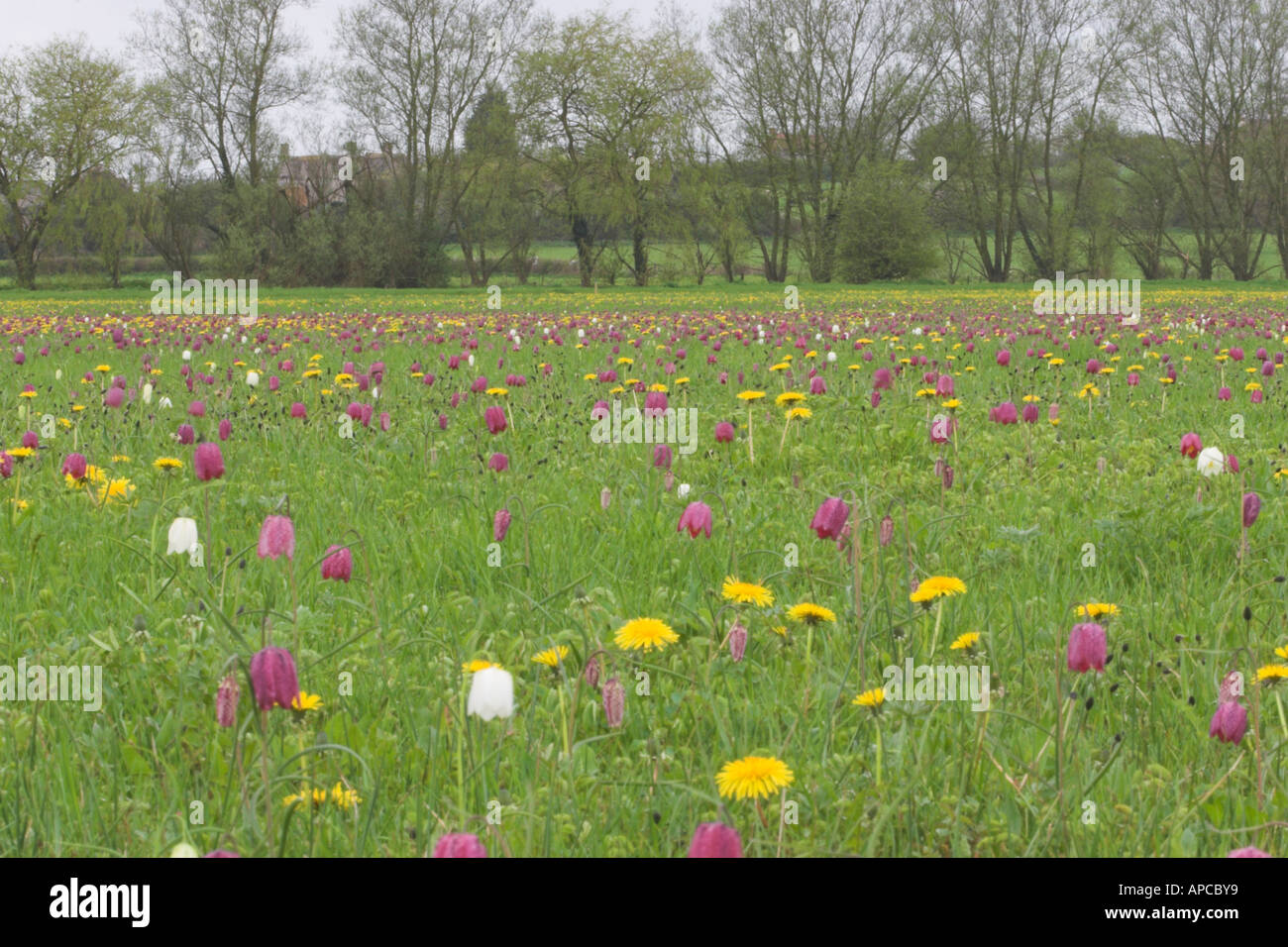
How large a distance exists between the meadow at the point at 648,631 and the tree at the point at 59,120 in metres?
43.8

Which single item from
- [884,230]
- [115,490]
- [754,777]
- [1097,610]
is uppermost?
[884,230]

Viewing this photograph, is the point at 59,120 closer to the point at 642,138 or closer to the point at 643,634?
the point at 642,138

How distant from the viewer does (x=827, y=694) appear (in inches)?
96.3

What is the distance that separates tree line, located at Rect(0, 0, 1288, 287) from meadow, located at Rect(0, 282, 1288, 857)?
39.7 metres

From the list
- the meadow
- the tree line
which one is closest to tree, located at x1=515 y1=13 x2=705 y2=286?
the tree line

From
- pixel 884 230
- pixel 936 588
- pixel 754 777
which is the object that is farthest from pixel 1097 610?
pixel 884 230

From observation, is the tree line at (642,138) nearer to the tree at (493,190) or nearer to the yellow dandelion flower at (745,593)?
the tree at (493,190)

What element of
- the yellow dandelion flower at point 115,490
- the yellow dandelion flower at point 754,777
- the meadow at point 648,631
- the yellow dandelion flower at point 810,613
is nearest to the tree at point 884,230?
the meadow at point 648,631

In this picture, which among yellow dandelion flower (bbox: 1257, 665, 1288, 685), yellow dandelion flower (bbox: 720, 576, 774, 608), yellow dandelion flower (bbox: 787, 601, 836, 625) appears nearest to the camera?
yellow dandelion flower (bbox: 1257, 665, 1288, 685)

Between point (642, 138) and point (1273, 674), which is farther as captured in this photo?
point (642, 138)

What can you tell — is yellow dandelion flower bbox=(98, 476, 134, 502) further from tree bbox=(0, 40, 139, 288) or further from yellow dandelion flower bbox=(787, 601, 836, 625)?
tree bbox=(0, 40, 139, 288)

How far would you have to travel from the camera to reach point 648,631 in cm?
236

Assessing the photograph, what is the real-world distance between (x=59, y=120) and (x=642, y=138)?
21988mm

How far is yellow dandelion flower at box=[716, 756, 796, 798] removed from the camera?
175cm
